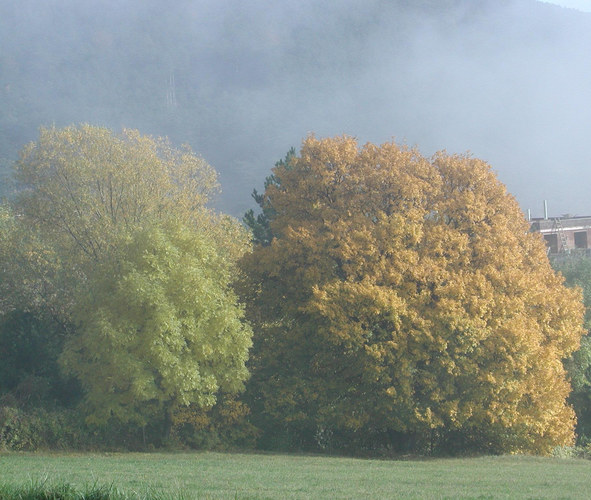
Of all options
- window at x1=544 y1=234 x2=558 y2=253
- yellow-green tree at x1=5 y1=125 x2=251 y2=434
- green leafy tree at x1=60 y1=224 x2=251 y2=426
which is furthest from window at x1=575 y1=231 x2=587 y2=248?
green leafy tree at x1=60 y1=224 x2=251 y2=426

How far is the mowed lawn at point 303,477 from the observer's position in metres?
15.7

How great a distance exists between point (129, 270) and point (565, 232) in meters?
65.2

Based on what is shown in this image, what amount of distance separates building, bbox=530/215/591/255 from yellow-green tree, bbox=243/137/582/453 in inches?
1730

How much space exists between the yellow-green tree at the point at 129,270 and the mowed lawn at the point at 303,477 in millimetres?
3739

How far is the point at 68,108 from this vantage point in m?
172

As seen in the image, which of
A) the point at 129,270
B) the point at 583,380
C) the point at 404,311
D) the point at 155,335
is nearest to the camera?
the point at 155,335

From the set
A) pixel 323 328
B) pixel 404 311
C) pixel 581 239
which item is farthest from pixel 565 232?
pixel 323 328

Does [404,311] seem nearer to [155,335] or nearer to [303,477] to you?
[155,335]

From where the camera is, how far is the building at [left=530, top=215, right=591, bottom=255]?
262ft

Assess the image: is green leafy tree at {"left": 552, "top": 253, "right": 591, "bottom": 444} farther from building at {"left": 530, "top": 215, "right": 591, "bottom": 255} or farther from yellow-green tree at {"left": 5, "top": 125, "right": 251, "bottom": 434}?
building at {"left": 530, "top": 215, "right": 591, "bottom": 255}

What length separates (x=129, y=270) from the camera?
3181 centimetres

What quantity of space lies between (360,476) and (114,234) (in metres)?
24.6

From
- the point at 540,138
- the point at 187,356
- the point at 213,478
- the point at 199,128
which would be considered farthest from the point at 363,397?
the point at 540,138

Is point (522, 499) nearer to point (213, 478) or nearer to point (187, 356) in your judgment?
point (213, 478)
